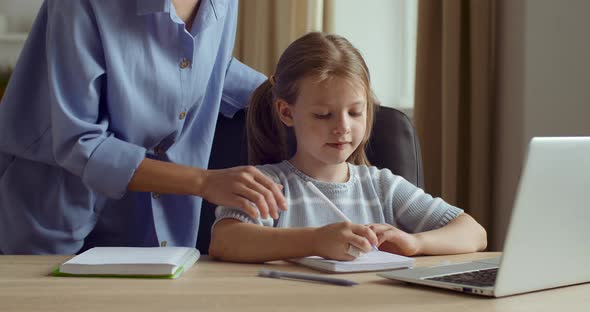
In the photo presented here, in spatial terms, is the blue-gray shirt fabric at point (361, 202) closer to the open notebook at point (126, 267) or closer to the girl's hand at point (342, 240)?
the girl's hand at point (342, 240)

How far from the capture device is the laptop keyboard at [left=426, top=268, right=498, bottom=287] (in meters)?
1.07

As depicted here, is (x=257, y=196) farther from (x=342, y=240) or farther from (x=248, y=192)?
(x=342, y=240)

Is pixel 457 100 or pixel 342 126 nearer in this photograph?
pixel 342 126

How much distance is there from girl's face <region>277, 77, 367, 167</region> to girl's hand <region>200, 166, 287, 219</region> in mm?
249

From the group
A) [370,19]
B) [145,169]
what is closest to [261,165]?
[145,169]

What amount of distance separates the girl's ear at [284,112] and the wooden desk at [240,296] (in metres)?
0.53

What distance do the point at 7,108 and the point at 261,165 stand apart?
52cm

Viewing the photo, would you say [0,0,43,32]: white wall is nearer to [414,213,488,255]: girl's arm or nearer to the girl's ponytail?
the girl's ponytail

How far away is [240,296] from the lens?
1045 mm

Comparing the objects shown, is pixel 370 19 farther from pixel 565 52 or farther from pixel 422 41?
pixel 565 52

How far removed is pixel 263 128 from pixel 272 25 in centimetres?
147

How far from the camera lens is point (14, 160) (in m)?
1.65

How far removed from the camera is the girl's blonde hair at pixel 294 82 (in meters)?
1.63

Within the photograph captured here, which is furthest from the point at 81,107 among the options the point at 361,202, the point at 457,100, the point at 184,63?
the point at 457,100
